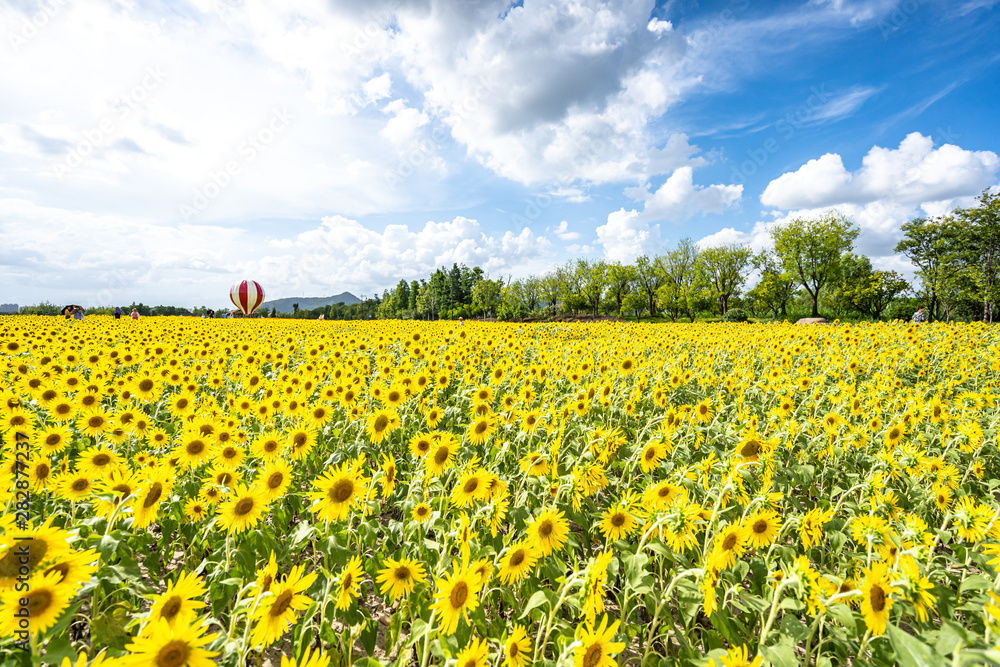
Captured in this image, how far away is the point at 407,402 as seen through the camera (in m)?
5.56

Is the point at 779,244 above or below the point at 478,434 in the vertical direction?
above

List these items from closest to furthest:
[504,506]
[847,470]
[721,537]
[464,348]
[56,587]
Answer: [56,587]
[721,537]
[504,506]
[847,470]
[464,348]

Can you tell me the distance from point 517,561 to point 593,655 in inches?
25.4

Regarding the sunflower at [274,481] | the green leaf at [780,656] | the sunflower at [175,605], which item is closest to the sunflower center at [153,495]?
the sunflower at [274,481]

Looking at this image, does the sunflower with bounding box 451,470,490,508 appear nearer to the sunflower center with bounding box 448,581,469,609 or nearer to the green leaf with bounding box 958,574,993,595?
the sunflower center with bounding box 448,581,469,609

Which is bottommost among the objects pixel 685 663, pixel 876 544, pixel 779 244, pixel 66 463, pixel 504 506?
pixel 685 663

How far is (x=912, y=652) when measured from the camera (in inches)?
59.2

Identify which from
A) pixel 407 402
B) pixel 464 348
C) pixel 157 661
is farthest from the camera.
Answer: pixel 464 348

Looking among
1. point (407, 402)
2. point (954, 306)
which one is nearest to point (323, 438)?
point (407, 402)

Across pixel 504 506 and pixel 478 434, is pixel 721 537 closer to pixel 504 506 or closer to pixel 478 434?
pixel 504 506

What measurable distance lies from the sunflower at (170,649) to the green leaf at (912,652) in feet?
8.48

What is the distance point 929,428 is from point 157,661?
7288 millimetres

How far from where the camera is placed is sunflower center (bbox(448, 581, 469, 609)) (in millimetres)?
1987

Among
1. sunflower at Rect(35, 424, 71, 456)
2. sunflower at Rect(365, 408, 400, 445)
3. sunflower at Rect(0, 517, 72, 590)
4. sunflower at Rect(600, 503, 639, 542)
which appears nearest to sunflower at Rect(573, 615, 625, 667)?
sunflower at Rect(600, 503, 639, 542)
